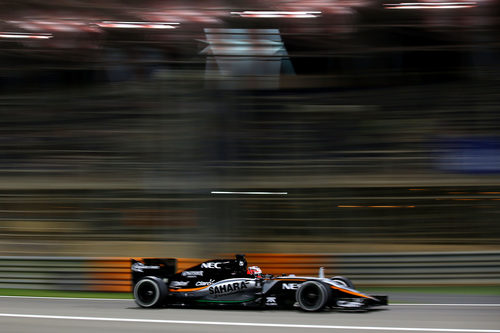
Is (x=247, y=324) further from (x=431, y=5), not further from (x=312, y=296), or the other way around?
(x=431, y=5)

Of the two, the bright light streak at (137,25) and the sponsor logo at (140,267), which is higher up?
the bright light streak at (137,25)

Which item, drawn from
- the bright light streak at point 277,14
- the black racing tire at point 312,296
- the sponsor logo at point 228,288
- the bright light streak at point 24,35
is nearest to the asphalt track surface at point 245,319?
the black racing tire at point 312,296

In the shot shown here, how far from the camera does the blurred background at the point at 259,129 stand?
38.4 feet

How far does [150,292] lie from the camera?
Answer: 8.31 meters

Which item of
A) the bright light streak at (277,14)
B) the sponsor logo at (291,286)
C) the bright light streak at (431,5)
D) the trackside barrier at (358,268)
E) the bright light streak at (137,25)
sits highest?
the bright light streak at (431,5)

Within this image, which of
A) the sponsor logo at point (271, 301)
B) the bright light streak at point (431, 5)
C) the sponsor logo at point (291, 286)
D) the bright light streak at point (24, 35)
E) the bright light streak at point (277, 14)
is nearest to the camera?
the sponsor logo at point (291, 286)

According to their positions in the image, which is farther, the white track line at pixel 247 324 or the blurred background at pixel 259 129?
→ the blurred background at pixel 259 129

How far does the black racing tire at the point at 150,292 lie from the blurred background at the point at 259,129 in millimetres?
4201

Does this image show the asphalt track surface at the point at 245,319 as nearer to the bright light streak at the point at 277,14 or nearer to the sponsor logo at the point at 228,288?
the sponsor logo at the point at 228,288

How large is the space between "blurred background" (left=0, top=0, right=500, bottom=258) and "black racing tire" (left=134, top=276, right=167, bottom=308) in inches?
165

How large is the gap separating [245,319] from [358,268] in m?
4.14

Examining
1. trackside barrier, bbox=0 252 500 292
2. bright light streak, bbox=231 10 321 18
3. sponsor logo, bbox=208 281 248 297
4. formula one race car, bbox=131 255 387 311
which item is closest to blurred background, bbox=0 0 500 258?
bright light streak, bbox=231 10 321 18

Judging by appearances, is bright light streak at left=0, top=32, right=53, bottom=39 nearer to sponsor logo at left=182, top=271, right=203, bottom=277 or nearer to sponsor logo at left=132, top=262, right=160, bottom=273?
sponsor logo at left=132, top=262, right=160, bottom=273

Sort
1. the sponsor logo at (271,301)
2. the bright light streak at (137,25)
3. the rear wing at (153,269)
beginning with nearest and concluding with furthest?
the sponsor logo at (271,301) < the rear wing at (153,269) < the bright light streak at (137,25)
